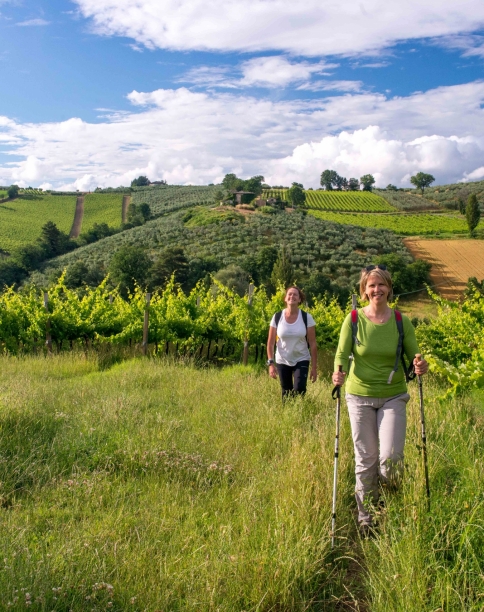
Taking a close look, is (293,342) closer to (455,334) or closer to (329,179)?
(455,334)

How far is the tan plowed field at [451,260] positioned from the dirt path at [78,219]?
56.7 meters

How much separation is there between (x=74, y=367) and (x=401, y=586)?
24.2 feet

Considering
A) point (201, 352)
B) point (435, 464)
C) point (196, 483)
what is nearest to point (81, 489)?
point (196, 483)

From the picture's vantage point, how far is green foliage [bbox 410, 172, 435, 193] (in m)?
119

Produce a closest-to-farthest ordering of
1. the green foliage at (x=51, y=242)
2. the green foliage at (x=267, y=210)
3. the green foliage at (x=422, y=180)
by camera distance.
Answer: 1. the green foliage at (x=51, y=242)
2. the green foliage at (x=267, y=210)
3. the green foliage at (x=422, y=180)

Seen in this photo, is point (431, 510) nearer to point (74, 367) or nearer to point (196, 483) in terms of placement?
point (196, 483)

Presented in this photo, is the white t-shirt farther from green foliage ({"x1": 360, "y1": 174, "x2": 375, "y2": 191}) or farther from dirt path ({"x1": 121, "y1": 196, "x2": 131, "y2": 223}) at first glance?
green foliage ({"x1": 360, "y1": 174, "x2": 375, "y2": 191})

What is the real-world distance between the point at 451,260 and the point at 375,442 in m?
58.5

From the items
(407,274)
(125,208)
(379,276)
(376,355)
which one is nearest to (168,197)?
(125,208)

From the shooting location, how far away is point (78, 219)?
92562 mm

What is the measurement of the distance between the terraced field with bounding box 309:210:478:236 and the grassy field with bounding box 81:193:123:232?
3998cm

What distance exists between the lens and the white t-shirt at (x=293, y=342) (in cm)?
539

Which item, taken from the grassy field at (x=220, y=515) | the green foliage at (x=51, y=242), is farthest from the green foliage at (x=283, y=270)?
the grassy field at (x=220, y=515)

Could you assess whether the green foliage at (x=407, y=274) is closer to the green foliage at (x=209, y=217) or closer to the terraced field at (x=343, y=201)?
the green foliage at (x=209, y=217)
